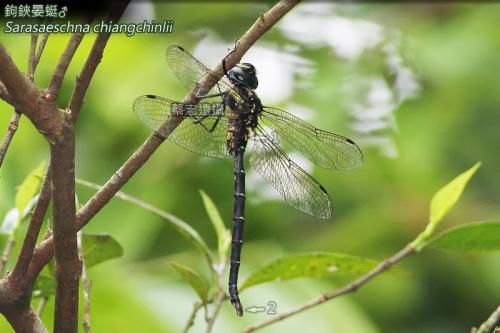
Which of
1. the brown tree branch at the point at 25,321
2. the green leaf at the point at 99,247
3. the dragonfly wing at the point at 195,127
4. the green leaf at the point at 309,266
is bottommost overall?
the brown tree branch at the point at 25,321

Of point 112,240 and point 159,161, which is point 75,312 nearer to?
point 112,240

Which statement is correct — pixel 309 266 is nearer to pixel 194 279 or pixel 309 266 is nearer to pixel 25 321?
pixel 194 279

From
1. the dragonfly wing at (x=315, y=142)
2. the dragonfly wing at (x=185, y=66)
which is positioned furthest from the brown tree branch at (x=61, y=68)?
the dragonfly wing at (x=315, y=142)

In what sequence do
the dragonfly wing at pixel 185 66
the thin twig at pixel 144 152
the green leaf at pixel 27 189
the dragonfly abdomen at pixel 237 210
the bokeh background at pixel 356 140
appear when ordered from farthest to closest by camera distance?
the bokeh background at pixel 356 140 < the dragonfly wing at pixel 185 66 < the dragonfly abdomen at pixel 237 210 < the green leaf at pixel 27 189 < the thin twig at pixel 144 152

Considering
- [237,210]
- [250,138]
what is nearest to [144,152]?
[237,210]

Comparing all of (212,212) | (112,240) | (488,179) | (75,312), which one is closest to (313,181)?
(212,212)

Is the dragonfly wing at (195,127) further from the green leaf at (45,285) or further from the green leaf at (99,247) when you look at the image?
the green leaf at (45,285)
